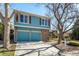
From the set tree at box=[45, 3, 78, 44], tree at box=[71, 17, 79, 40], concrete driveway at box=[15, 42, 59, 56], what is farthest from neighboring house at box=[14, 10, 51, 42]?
tree at box=[71, 17, 79, 40]

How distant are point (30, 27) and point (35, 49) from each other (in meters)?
1.85

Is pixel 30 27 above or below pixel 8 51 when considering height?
above

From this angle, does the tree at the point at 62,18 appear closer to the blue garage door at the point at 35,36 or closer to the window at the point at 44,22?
the window at the point at 44,22

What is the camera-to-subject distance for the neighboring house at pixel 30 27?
29.2 ft

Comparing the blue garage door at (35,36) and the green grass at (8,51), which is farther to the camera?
the blue garage door at (35,36)

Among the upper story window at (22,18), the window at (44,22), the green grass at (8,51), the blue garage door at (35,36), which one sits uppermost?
the upper story window at (22,18)

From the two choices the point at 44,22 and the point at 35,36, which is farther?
the point at 44,22

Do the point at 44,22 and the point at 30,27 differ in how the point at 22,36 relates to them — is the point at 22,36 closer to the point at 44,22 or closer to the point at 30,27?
the point at 30,27

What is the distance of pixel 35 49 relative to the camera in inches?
321

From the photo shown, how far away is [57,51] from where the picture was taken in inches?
324

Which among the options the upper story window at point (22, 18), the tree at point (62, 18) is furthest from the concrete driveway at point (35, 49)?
the upper story window at point (22, 18)

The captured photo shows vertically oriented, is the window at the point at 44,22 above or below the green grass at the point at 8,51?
above

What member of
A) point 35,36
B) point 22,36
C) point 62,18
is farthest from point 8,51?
point 62,18

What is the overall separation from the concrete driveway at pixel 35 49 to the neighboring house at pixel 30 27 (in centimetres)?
28
